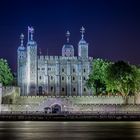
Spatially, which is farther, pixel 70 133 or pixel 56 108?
pixel 56 108

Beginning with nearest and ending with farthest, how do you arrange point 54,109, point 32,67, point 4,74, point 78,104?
point 78,104 → point 54,109 → point 4,74 → point 32,67

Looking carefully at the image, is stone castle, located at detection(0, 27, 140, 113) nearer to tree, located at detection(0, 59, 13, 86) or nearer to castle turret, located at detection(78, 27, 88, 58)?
castle turret, located at detection(78, 27, 88, 58)

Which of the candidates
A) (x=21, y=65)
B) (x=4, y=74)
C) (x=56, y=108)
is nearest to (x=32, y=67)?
(x=21, y=65)

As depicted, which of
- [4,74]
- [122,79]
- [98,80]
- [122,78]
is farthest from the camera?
[4,74]

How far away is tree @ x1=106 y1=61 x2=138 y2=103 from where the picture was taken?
364 feet

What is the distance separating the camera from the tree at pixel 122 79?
364 ft

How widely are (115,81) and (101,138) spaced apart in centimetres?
5405

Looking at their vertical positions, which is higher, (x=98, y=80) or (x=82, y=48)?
(x=82, y=48)

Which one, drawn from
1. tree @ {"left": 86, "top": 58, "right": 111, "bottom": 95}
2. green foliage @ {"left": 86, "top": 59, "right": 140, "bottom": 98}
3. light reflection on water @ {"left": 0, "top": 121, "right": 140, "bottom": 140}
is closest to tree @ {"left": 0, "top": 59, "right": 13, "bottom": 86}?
tree @ {"left": 86, "top": 58, "right": 111, "bottom": 95}

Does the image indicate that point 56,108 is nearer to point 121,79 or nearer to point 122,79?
point 121,79

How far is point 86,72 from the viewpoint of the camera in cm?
15050

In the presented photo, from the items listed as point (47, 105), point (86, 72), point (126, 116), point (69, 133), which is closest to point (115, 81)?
point (47, 105)

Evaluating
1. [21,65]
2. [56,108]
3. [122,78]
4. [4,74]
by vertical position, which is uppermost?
[21,65]

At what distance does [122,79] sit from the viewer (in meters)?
111
